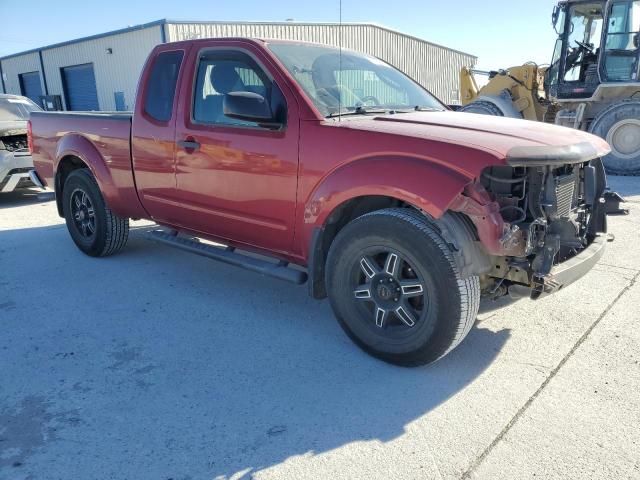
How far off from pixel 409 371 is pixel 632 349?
145cm

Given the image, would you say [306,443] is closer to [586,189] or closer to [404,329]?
[404,329]

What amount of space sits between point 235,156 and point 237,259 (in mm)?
770

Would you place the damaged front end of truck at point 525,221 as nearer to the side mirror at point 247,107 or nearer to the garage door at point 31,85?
the side mirror at point 247,107

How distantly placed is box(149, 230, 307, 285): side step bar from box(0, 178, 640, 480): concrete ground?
412 millimetres

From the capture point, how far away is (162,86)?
4402 mm

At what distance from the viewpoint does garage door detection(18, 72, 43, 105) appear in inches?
1140

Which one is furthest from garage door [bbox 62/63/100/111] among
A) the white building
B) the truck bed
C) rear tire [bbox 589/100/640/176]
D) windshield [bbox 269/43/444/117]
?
windshield [bbox 269/43/444/117]

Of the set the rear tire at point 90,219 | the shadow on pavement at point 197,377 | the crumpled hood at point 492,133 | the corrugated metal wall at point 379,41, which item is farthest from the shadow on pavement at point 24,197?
the corrugated metal wall at point 379,41

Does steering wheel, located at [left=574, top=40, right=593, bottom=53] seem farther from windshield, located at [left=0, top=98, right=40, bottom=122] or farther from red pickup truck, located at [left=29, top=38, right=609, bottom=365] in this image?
windshield, located at [left=0, top=98, right=40, bottom=122]

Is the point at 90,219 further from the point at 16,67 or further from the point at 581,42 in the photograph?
the point at 16,67

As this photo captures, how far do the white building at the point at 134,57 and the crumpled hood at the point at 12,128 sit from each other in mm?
11746

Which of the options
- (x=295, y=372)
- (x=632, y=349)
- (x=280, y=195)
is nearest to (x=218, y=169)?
(x=280, y=195)

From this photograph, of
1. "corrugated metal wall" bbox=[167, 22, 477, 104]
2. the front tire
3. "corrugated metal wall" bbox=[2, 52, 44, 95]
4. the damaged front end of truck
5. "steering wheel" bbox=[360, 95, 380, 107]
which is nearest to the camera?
the damaged front end of truck

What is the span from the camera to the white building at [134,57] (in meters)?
19.8
